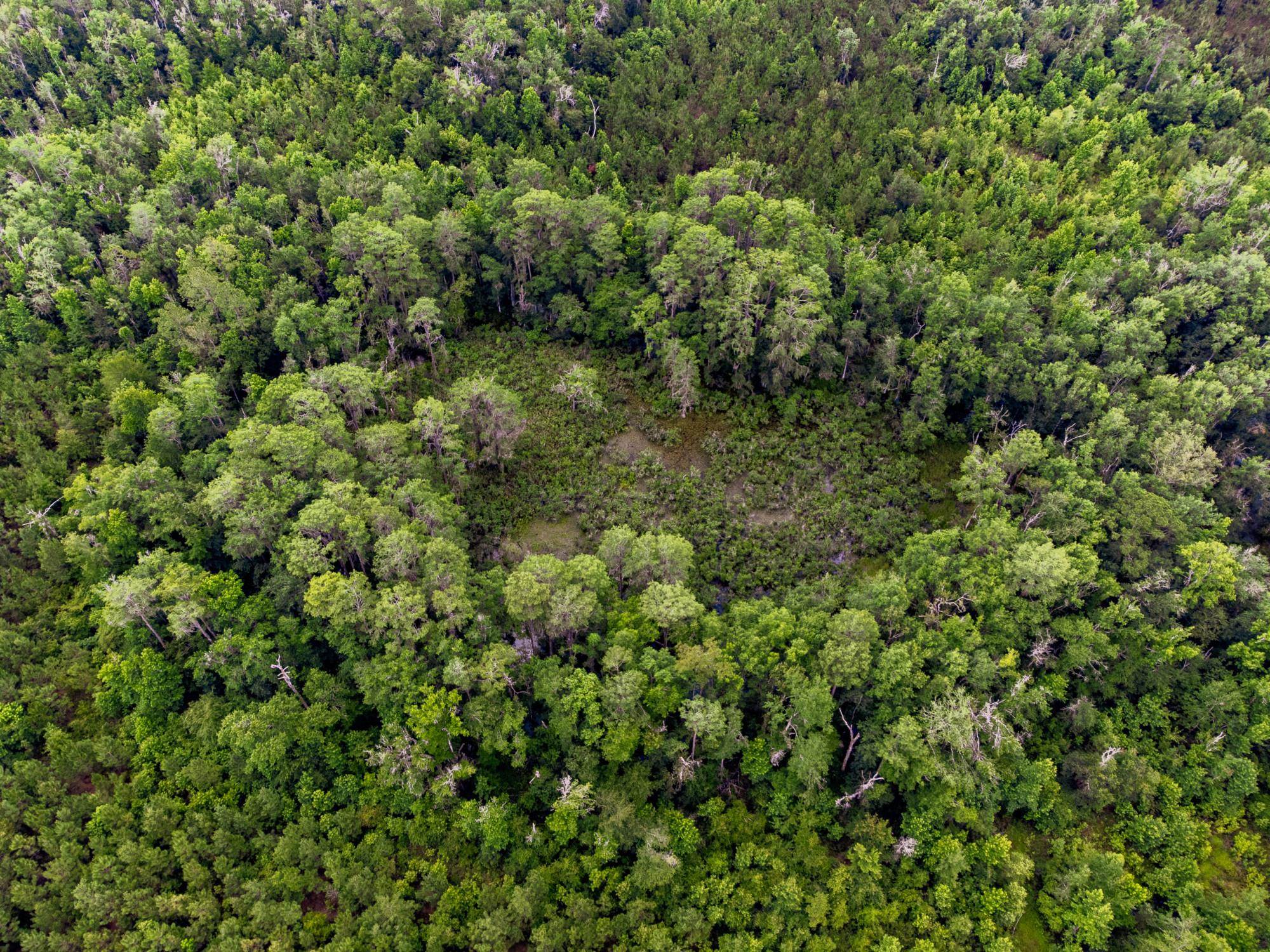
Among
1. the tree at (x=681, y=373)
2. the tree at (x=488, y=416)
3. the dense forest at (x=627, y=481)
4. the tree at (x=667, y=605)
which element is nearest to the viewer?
the dense forest at (x=627, y=481)

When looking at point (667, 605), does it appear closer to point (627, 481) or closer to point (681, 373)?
point (627, 481)

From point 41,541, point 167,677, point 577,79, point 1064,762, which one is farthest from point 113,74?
point 1064,762

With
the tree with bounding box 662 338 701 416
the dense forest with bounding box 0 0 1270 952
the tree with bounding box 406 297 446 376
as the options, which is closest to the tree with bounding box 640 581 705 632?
the dense forest with bounding box 0 0 1270 952

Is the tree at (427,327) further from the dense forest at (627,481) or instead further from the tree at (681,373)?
the tree at (681,373)

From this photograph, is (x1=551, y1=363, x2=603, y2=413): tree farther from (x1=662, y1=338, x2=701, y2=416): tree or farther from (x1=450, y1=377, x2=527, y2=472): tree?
(x1=662, y1=338, x2=701, y2=416): tree

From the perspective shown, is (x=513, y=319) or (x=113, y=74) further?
(x=113, y=74)

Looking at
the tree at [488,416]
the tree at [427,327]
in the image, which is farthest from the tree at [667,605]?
the tree at [427,327]

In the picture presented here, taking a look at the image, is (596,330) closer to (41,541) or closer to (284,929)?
(41,541)

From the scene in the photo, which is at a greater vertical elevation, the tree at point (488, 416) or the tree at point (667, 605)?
the tree at point (667, 605)
